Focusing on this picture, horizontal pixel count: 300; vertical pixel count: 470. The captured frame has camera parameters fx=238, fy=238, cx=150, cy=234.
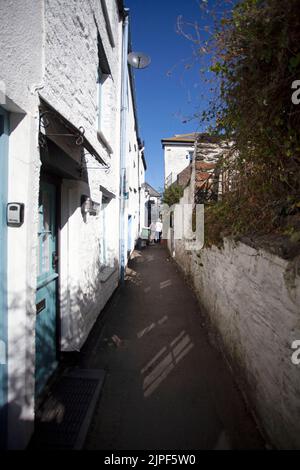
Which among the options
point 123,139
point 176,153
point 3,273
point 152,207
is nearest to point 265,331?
point 3,273

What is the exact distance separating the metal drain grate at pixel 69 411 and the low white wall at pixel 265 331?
166cm

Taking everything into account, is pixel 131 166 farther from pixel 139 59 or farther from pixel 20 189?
pixel 20 189

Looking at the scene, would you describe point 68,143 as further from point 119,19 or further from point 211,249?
point 119,19

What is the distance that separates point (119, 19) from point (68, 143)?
237 inches

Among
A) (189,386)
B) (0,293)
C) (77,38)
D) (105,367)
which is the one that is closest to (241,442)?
(189,386)

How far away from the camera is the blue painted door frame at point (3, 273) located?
1815mm

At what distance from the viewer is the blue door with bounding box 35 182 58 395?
2.65m

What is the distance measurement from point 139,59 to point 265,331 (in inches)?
302

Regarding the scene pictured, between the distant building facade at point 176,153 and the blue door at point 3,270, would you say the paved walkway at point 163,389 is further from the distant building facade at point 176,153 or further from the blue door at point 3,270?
the distant building facade at point 176,153

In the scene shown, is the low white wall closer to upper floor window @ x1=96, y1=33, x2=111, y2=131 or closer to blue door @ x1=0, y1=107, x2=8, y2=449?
blue door @ x1=0, y1=107, x2=8, y2=449

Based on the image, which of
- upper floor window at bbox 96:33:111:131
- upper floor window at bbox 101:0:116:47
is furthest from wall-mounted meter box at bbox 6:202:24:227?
upper floor window at bbox 101:0:116:47

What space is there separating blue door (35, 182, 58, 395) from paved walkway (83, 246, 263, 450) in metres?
0.66

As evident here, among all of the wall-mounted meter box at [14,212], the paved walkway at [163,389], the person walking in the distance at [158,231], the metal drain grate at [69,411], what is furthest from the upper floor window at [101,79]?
the person walking in the distance at [158,231]

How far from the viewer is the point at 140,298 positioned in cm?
603
